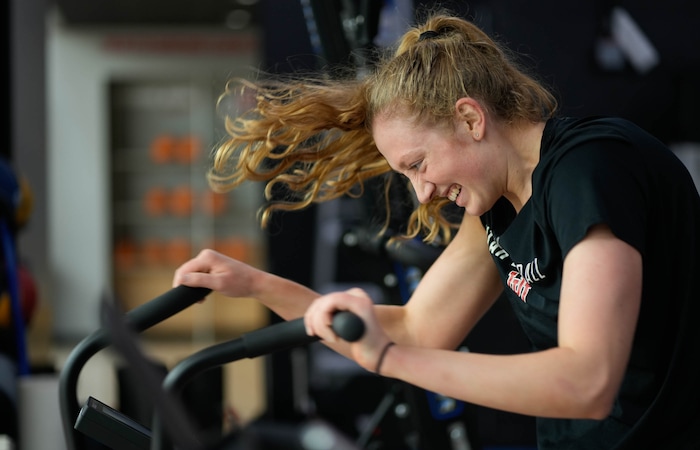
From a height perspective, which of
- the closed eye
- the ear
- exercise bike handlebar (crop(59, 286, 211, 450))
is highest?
the ear

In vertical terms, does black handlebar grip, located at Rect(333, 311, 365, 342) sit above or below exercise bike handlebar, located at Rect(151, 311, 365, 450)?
above

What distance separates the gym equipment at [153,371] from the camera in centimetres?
87

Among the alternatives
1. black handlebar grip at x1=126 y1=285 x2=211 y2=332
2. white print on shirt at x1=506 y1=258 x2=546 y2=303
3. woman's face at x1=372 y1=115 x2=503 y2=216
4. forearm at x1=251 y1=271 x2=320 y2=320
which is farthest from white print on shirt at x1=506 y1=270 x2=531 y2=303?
black handlebar grip at x1=126 y1=285 x2=211 y2=332

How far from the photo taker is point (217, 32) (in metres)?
8.71

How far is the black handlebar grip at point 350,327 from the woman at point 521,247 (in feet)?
0.12

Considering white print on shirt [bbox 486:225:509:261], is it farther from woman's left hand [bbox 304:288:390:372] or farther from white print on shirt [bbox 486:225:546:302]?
woman's left hand [bbox 304:288:390:372]

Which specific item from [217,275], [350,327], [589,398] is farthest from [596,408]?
[217,275]

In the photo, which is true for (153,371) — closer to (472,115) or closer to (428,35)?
(472,115)

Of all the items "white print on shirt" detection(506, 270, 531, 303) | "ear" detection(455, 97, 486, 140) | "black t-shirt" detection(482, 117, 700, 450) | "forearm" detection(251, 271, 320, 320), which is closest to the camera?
"black t-shirt" detection(482, 117, 700, 450)

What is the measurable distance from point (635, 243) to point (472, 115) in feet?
1.01

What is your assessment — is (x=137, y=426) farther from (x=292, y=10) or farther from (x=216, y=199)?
(x=216, y=199)

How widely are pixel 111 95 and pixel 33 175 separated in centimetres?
121

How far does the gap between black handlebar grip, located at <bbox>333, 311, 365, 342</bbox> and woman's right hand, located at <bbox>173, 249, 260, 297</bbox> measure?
0.48m

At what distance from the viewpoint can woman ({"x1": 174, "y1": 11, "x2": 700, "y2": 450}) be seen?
1184 mm
